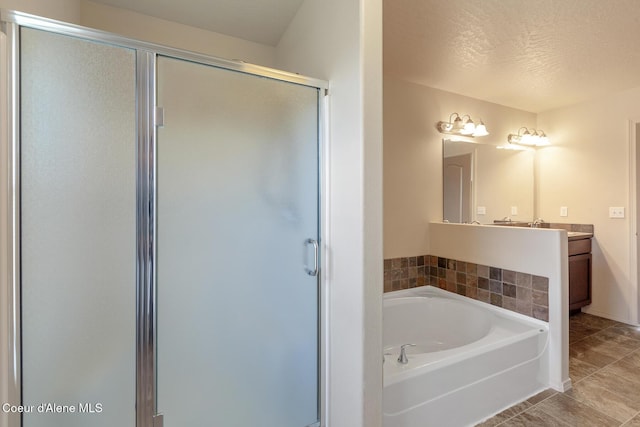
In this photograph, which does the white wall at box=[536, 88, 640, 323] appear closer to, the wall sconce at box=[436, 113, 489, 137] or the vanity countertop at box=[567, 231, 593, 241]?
the vanity countertop at box=[567, 231, 593, 241]

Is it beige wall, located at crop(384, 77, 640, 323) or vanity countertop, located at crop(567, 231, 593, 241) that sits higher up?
beige wall, located at crop(384, 77, 640, 323)

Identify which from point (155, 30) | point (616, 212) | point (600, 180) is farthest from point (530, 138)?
→ point (155, 30)

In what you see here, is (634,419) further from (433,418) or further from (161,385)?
(161,385)

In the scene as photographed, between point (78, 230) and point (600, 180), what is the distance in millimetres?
4488

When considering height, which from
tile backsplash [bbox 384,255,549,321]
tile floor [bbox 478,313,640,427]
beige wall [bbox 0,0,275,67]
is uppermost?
beige wall [bbox 0,0,275,67]

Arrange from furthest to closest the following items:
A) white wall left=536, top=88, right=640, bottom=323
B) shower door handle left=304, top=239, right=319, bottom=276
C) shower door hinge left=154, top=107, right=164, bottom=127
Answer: white wall left=536, top=88, right=640, bottom=323 → shower door handle left=304, top=239, right=319, bottom=276 → shower door hinge left=154, top=107, right=164, bottom=127

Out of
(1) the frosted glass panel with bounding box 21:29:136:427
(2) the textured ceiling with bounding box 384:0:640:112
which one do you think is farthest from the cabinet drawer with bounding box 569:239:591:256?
(1) the frosted glass panel with bounding box 21:29:136:427

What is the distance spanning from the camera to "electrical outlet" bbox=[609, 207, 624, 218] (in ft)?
10.4

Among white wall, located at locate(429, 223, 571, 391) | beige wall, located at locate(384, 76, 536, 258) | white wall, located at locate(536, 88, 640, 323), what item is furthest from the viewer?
white wall, located at locate(536, 88, 640, 323)

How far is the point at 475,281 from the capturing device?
2645 millimetres

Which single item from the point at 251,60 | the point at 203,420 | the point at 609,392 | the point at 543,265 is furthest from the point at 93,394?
the point at 609,392

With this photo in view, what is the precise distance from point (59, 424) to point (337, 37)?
1.92 meters

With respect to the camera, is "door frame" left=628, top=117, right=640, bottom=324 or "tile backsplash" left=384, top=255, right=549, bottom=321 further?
"door frame" left=628, top=117, right=640, bottom=324

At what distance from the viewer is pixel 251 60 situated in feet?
7.22
